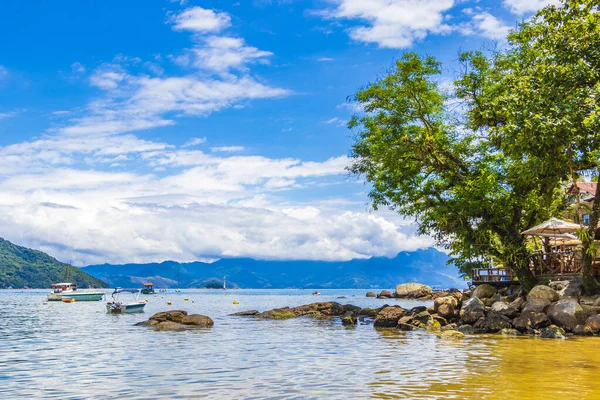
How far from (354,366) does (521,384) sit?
546 cm

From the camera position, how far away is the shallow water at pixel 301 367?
44.1ft

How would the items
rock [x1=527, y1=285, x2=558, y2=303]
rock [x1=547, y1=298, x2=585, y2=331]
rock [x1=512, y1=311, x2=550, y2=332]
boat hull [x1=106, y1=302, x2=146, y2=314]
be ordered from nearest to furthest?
rock [x1=547, y1=298, x2=585, y2=331]
rock [x1=512, y1=311, x2=550, y2=332]
rock [x1=527, y1=285, x2=558, y2=303]
boat hull [x1=106, y1=302, x2=146, y2=314]

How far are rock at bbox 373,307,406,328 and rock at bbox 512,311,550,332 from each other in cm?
815

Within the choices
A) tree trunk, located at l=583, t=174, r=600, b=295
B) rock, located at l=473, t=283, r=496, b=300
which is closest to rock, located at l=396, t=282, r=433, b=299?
rock, located at l=473, t=283, r=496, b=300

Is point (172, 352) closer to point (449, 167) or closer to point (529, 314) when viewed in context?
point (529, 314)

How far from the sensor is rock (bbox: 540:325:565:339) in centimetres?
2407

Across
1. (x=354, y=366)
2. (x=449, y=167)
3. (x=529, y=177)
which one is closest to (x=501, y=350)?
(x=354, y=366)

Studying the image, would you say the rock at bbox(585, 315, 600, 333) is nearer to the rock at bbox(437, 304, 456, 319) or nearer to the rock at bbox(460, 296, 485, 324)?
the rock at bbox(460, 296, 485, 324)

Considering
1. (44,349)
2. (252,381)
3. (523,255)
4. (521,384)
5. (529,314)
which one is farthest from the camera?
(523,255)

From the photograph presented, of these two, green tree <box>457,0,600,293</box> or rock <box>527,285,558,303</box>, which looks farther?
rock <box>527,285,558,303</box>

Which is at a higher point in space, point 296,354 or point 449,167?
point 449,167

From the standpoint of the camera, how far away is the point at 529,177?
93.6 feet

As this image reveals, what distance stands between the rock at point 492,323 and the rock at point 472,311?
33.2 inches

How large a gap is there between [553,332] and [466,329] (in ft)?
15.1
